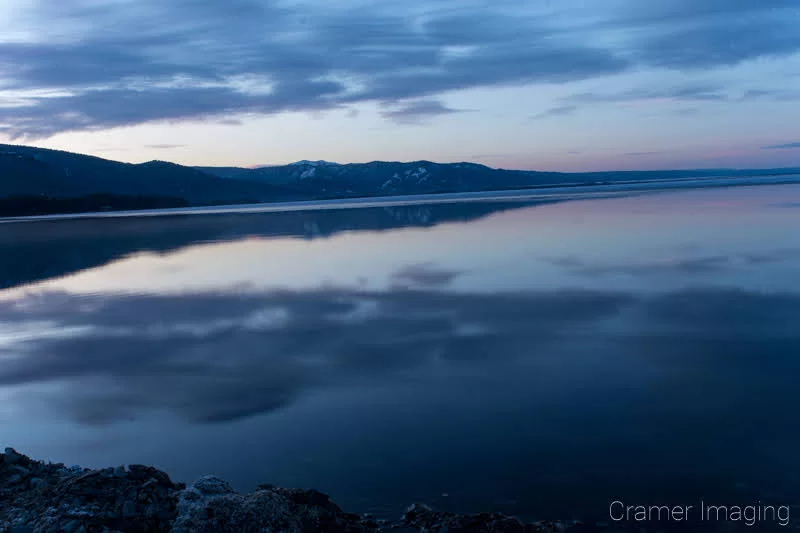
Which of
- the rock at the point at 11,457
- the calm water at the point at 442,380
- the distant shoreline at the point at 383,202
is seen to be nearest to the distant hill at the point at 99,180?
the distant shoreline at the point at 383,202

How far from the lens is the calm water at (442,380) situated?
5840 millimetres

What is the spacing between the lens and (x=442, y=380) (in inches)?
332

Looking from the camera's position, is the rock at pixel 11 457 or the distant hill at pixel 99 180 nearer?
the rock at pixel 11 457

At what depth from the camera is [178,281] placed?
19062 millimetres

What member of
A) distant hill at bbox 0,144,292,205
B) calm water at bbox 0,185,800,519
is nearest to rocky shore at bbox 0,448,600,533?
calm water at bbox 0,185,800,519

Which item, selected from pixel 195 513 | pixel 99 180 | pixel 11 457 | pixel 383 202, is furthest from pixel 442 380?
pixel 99 180

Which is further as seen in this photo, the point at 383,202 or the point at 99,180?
the point at 99,180

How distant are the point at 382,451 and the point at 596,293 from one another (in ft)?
28.5

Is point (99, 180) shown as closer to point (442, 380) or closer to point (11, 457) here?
point (442, 380)

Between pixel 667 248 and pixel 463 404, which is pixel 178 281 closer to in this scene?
pixel 463 404

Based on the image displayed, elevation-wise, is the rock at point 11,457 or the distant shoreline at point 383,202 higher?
the distant shoreline at point 383,202

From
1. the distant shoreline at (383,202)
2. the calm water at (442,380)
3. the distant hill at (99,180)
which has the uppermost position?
the distant hill at (99,180)

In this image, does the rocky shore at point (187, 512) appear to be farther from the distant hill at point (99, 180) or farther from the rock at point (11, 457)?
the distant hill at point (99, 180)

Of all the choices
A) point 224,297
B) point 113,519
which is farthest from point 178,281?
point 113,519
